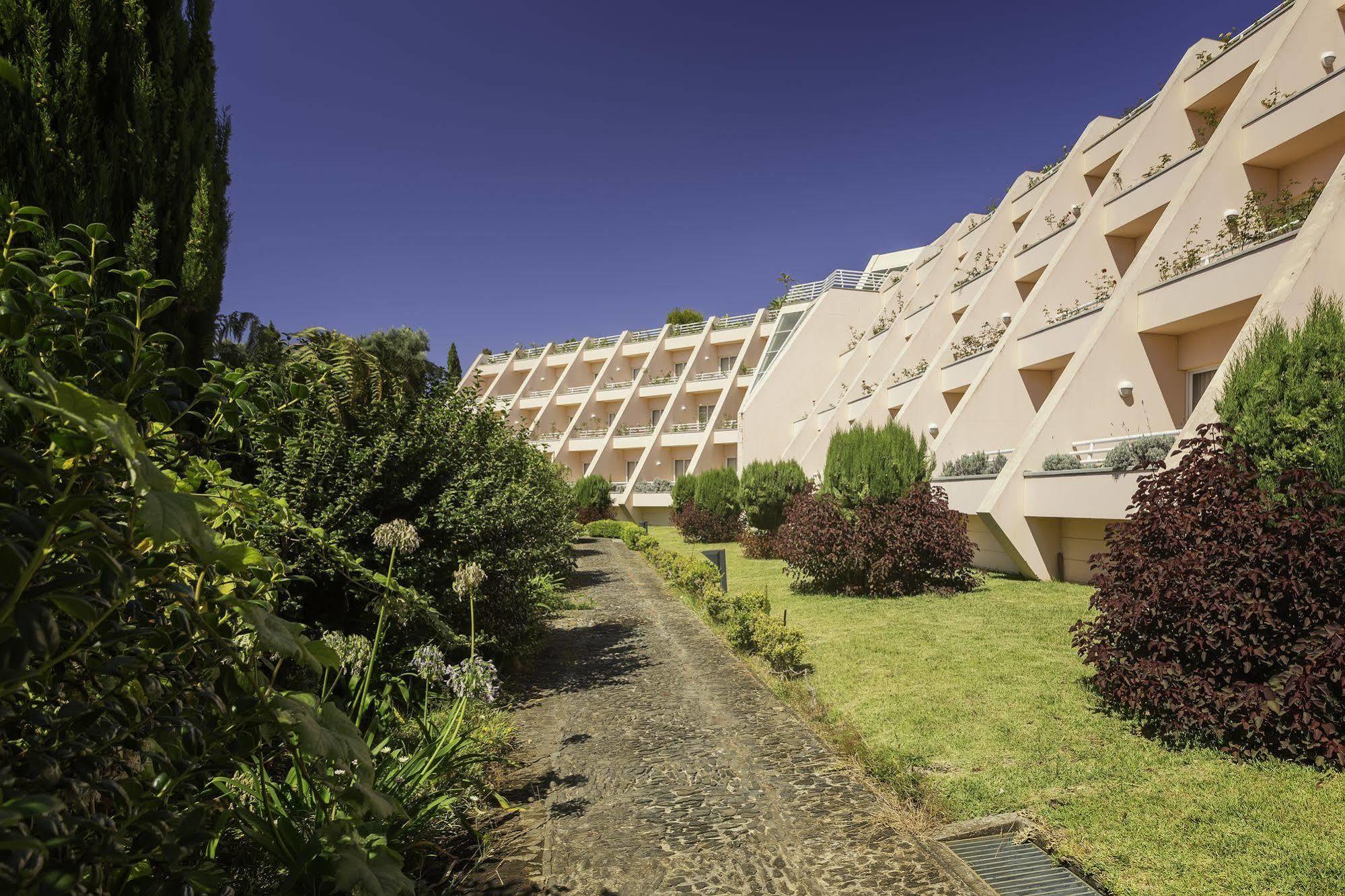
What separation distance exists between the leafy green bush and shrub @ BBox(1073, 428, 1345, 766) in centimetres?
21

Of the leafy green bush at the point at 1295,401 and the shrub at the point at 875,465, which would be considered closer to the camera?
the leafy green bush at the point at 1295,401

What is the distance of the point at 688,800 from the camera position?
463 cm

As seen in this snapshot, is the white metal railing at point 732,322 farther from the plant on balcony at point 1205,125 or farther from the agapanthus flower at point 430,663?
the agapanthus flower at point 430,663

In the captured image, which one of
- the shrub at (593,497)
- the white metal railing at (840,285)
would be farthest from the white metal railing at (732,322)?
the shrub at (593,497)

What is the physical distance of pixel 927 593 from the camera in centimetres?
1253

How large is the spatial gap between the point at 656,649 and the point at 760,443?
2392 centimetres

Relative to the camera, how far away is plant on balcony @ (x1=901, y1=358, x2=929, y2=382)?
21000mm

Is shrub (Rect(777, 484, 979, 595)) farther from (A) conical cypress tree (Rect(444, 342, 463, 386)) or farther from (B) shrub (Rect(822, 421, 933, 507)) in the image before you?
(A) conical cypress tree (Rect(444, 342, 463, 386))

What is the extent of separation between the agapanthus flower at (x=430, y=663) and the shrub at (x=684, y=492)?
2374 cm

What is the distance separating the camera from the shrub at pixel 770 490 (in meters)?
22.0

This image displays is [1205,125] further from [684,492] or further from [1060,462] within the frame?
[684,492]

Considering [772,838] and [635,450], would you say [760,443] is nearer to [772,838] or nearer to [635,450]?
[635,450]

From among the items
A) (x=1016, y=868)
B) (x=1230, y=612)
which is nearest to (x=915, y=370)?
(x=1230, y=612)

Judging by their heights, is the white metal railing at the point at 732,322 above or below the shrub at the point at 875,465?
above
